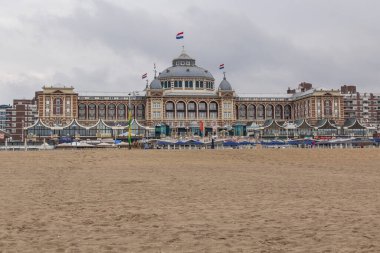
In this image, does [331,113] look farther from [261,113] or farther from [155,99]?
[155,99]

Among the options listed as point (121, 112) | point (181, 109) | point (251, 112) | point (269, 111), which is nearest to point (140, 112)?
point (121, 112)

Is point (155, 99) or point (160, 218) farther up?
point (155, 99)

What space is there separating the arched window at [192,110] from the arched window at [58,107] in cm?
4428

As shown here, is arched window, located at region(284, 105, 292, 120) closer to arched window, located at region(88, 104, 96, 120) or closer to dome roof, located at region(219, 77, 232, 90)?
dome roof, located at region(219, 77, 232, 90)

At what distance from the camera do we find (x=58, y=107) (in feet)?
533

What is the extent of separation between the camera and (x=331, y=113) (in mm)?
171875

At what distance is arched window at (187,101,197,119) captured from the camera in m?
175

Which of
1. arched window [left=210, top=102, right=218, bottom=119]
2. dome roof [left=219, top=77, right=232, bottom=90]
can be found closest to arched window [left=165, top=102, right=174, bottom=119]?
arched window [left=210, top=102, right=218, bottom=119]

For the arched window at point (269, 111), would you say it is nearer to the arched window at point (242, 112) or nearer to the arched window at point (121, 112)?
the arched window at point (242, 112)

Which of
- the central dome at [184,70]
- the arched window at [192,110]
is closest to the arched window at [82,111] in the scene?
the central dome at [184,70]

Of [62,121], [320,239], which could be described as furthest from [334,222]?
[62,121]

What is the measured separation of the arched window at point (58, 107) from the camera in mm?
161875

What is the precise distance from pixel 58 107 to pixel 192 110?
153 ft

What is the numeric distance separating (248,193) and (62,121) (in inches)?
5821
